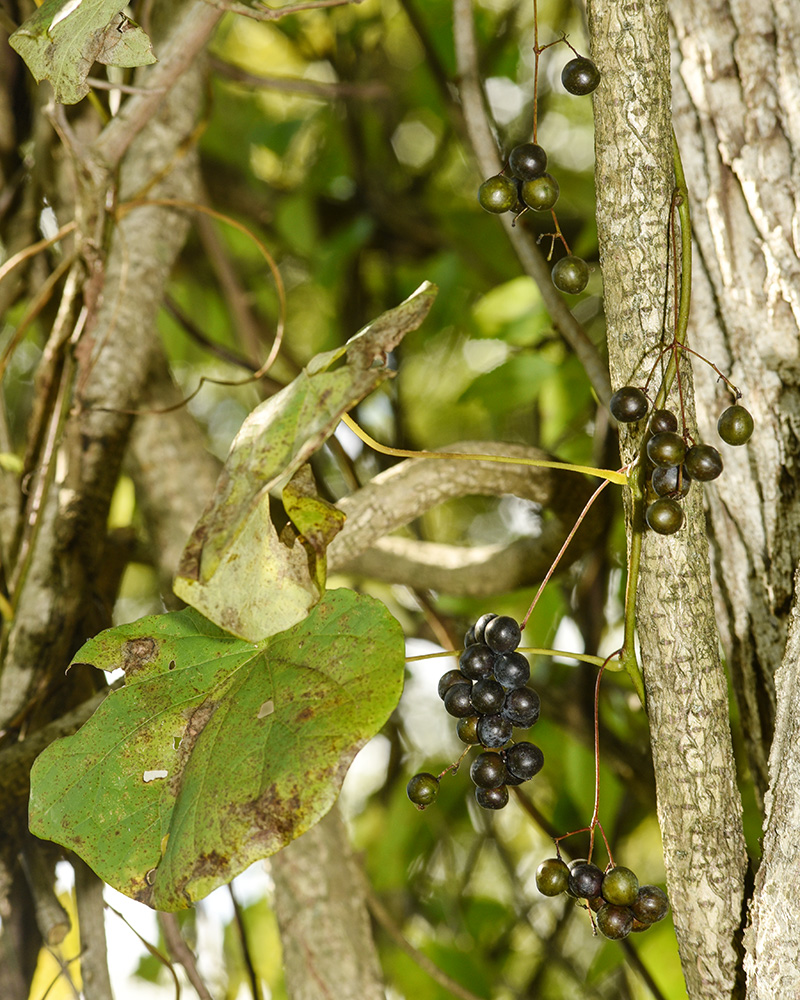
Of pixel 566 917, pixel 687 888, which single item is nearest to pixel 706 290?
pixel 687 888

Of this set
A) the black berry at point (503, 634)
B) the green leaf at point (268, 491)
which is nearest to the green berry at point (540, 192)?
the green leaf at point (268, 491)

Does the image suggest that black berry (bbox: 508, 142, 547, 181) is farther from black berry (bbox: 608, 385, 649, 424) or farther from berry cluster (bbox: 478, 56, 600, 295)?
black berry (bbox: 608, 385, 649, 424)

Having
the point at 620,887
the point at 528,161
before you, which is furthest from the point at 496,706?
the point at 528,161

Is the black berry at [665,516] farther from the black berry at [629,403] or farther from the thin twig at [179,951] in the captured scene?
the thin twig at [179,951]

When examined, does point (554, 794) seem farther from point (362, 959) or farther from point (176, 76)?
point (176, 76)

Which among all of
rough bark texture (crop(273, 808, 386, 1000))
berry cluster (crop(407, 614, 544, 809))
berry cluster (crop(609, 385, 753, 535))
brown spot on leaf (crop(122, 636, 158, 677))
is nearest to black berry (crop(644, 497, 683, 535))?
berry cluster (crop(609, 385, 753, 535))

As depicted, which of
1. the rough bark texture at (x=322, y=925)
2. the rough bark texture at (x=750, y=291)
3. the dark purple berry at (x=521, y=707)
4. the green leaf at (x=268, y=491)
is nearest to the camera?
the green leaf at (x=268, y=491)

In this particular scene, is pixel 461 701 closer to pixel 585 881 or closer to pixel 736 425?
pixel 585 881
